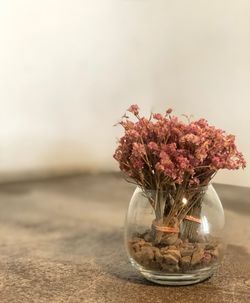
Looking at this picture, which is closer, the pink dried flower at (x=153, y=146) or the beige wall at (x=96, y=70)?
the pink dried flower at (x=153, y=146)

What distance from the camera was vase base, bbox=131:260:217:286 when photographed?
0.80 m

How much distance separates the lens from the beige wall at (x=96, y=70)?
1.36 metres

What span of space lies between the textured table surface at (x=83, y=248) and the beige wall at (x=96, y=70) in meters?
0.10

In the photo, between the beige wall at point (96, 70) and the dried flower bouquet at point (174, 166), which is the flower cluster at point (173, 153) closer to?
the dried flower bouquet at point (174, 166)

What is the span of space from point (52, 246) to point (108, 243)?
0.32 ft

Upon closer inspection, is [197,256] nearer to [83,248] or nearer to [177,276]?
[177,276]

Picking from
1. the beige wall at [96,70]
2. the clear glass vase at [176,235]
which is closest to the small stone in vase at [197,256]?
the clear glass vase at [176,235]

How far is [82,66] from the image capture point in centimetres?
146

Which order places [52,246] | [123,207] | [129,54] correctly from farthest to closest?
[129,54] → [123,207] → [52,246]

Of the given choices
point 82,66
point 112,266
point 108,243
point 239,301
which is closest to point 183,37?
point 82,66

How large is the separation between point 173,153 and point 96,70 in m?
0.75

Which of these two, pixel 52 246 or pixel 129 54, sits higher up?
pixel 129 54

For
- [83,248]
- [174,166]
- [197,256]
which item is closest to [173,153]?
[174,166]

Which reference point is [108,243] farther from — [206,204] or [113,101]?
[113,101]
